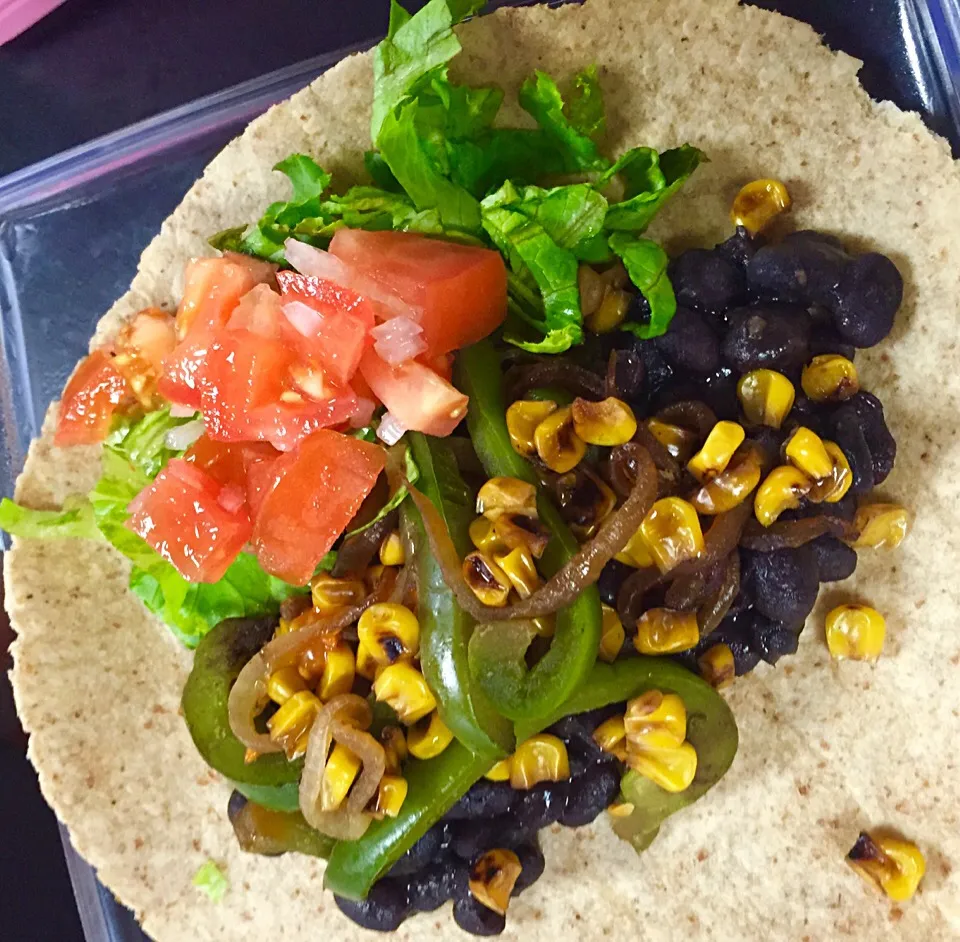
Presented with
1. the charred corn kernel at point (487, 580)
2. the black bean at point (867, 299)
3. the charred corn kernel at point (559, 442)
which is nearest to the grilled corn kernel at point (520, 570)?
the charred corn kernel at point (487, 580)

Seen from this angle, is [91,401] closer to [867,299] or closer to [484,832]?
[484,832]

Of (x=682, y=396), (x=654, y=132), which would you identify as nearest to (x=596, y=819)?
(x=682, y=396)

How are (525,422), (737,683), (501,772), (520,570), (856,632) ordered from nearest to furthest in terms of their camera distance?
(520,570) → (525,422) → (501,772) → (856,632) → (737,683)

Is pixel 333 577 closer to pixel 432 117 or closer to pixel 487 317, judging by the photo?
pixel 487 317

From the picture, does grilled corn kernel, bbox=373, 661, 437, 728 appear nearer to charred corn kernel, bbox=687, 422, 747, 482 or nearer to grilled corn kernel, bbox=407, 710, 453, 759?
grilled corn kernel, bbox=407, 710, 453, 759

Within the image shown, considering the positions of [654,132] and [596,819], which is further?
[596,819]

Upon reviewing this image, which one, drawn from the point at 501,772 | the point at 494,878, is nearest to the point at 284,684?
the point at 501,772

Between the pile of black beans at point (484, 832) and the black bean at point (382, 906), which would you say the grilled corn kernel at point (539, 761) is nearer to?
the pile of black beans at point (484, 832)
